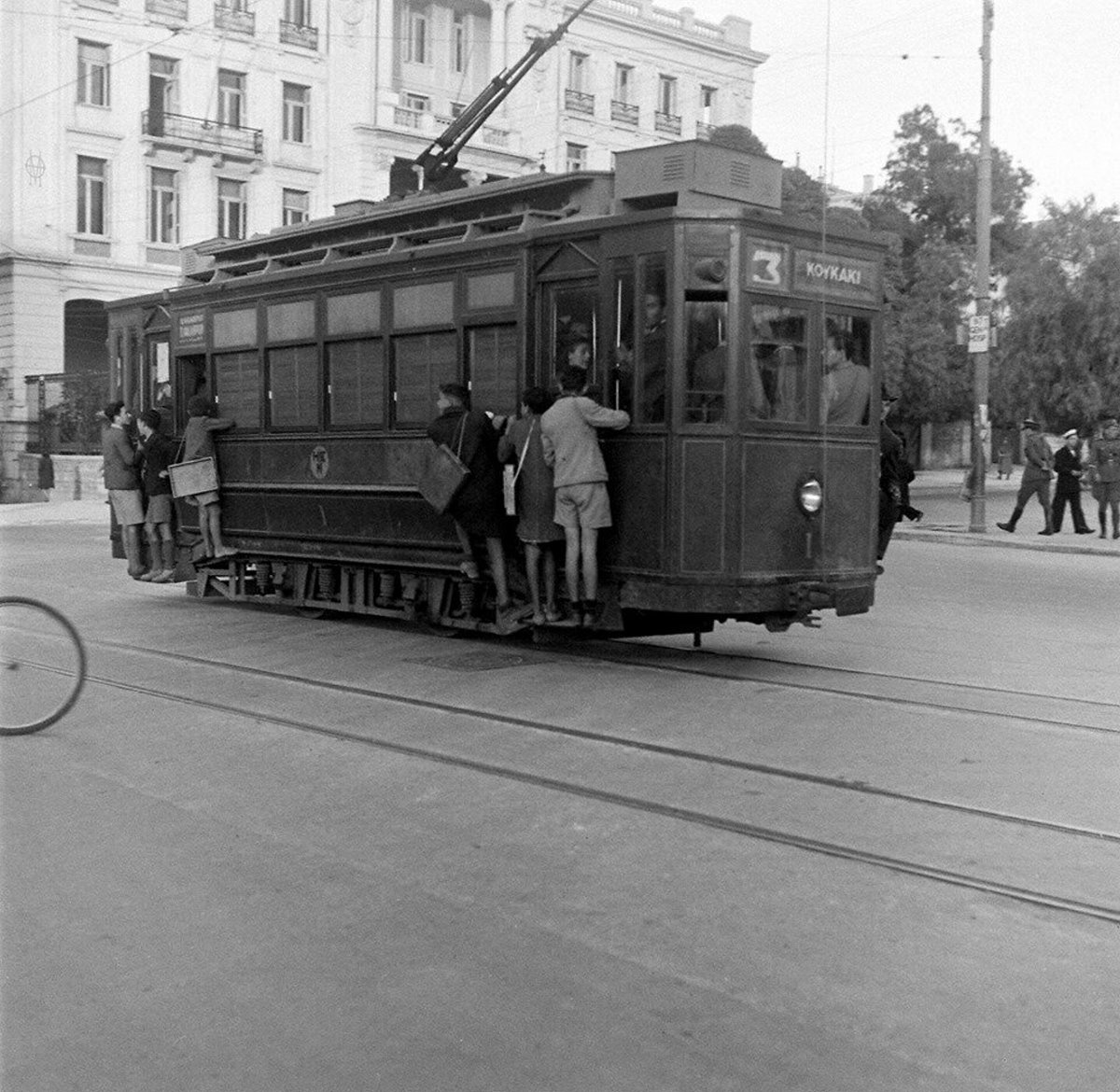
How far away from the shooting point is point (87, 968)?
4.25 meters

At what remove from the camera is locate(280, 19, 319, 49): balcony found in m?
42.5

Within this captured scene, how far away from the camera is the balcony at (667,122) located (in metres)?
50.0

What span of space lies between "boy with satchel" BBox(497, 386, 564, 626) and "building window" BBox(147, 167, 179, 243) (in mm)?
33499

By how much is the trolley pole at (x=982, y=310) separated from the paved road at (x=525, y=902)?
54.9 feet

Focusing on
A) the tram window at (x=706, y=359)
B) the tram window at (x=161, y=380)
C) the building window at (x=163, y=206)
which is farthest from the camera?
the building window at (x=163, y=206)

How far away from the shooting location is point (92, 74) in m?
39.1

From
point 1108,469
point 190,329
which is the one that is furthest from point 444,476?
point 1108,469

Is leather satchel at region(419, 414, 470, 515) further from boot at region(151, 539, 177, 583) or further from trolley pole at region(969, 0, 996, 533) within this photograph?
trolley pole at region(969, 0, 996, 533)

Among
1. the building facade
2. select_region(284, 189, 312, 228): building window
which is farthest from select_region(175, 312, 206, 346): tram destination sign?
select_region(284, 189, 312, 228): building window

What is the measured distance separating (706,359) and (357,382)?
11.4 feet

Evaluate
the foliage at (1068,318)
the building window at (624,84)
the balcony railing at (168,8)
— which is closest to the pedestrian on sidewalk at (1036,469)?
the foliage at (1068,318)

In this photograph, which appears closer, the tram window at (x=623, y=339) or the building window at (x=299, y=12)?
the tram window at (x=623, y=339)

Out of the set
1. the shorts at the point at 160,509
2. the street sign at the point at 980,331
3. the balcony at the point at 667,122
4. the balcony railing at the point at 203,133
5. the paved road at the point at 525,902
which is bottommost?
the paved road at the point at 525,902

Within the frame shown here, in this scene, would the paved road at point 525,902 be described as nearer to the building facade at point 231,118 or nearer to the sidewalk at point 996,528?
the sidewalk at point 996,528
